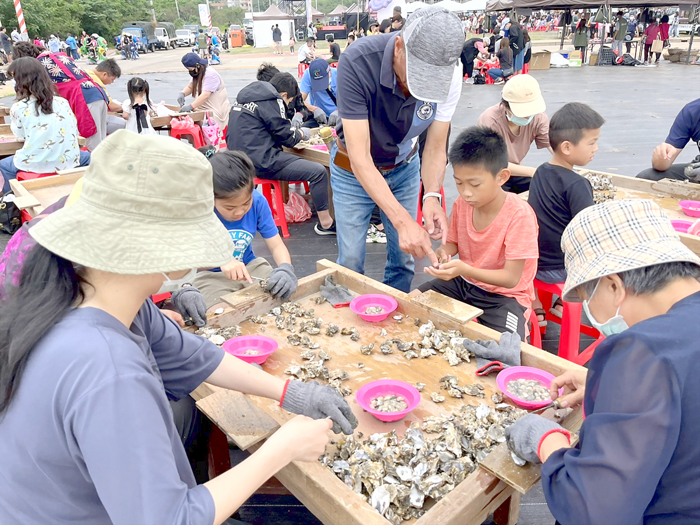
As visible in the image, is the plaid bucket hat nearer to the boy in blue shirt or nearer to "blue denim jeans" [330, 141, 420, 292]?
the boy in blue shirt

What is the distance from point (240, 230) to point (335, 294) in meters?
0.80

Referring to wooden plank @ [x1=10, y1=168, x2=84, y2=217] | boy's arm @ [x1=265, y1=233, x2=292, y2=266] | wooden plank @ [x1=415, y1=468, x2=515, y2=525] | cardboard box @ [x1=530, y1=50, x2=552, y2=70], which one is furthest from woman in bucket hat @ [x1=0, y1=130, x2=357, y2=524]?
cardboard box @ [x1=530, y1=50, x2=552, y2=70]

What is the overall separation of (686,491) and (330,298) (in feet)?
5.17

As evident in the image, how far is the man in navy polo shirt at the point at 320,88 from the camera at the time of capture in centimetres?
733

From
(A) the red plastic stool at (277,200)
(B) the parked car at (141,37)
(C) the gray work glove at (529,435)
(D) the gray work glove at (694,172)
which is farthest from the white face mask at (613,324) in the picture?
(B) the parked car at (141,37)

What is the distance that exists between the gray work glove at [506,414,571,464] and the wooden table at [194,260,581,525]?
0.04m

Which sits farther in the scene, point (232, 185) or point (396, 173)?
point (396, 173)

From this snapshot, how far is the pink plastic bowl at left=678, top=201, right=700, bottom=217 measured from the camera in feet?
10.2

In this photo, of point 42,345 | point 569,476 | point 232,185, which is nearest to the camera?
point 42,345

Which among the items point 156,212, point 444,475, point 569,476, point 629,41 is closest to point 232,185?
point 156,212

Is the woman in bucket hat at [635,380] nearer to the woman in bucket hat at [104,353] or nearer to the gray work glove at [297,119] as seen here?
the woman in bucket hat at [104,353]

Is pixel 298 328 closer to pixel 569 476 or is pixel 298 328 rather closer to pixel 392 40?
pixel 569 476

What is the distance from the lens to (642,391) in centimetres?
100

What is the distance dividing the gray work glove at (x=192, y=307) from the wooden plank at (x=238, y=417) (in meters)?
0.51
